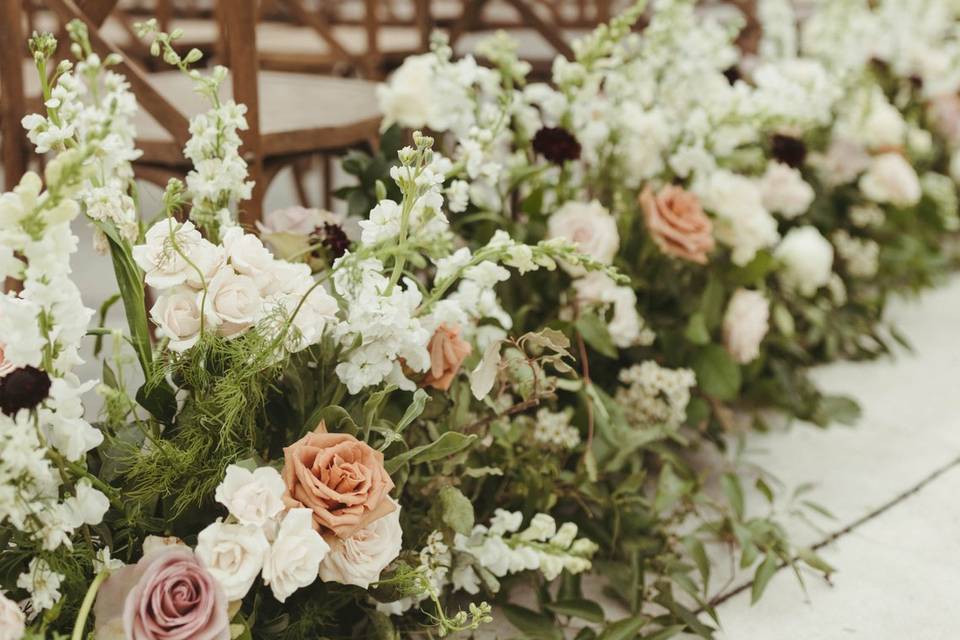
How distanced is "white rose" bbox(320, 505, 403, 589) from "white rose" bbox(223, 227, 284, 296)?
249 millimetres

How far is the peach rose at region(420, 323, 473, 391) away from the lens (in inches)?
47.0

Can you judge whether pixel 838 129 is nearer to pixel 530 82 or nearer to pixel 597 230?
pixel 530 82

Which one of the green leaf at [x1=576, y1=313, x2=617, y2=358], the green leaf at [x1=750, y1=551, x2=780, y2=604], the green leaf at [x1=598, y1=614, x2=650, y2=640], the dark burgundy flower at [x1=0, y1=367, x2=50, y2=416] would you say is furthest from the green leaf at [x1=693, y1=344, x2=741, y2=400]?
the dark burgundy flower at [x1=0, y1=367, x2=50, y2=416]

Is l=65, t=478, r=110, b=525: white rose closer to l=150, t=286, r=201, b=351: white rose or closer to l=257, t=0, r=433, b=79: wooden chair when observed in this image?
l=150, t=286, r=201, b=351: white rose

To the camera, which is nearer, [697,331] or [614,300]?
[614,300]

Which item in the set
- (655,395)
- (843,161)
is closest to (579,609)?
(655,395)

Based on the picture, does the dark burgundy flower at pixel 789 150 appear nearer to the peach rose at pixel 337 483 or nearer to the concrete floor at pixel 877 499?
the concrete floor at pixel 877 499

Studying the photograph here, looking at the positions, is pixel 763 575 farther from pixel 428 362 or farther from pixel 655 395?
pixel 428 362

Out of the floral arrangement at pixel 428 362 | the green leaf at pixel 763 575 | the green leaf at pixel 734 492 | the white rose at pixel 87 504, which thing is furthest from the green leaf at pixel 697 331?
the white rose at pixel 87 504

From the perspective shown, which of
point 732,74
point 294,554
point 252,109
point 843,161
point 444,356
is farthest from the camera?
point 843,161

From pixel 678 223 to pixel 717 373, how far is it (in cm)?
24

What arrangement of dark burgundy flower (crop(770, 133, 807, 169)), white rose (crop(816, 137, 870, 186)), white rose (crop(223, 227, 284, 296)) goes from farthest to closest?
white rose (crop(816, 137, 870, 186)), dark burgundy flower (crop(770, 133, 807, 169)), white rose (crop(223, 227, 284, 296))

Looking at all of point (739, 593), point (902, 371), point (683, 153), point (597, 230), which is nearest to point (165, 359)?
point (597, 230)

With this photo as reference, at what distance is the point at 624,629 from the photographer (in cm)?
126
